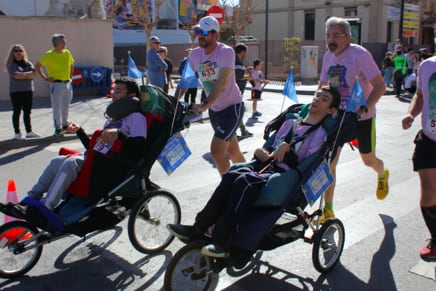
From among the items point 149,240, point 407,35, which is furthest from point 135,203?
point 407,35

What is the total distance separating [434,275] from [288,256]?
118 cm

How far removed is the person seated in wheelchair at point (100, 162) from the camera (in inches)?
151

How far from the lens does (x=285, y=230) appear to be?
12.0 feet

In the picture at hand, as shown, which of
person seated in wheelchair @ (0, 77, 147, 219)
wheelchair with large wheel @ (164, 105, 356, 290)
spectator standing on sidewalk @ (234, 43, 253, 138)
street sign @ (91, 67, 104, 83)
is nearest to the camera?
wheelchair with large wheel @ (164, 105, 356, 290)

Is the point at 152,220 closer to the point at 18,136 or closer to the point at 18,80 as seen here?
the point at 18,136

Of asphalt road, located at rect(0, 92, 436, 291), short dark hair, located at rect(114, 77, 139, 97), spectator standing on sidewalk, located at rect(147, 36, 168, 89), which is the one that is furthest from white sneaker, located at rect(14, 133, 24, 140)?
short dark hair, located at rect(114, 77, 139, 97)

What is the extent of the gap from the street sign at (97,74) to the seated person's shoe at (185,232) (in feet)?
42.3

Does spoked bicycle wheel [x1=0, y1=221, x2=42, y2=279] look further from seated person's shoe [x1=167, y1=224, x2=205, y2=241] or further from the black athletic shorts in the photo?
the black athletic shorts

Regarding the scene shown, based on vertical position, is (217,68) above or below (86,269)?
above

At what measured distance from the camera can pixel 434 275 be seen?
3789 millimetres

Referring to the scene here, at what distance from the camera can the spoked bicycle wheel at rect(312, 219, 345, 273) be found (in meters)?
3.73

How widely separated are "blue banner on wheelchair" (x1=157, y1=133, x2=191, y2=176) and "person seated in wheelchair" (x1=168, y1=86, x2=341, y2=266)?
854 mm

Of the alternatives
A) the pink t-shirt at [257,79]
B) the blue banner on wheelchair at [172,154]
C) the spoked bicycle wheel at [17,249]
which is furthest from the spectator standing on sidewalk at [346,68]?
the pink t-shirt at [257,79]

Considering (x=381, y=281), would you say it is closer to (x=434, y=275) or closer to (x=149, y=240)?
(x=434, y=275)
